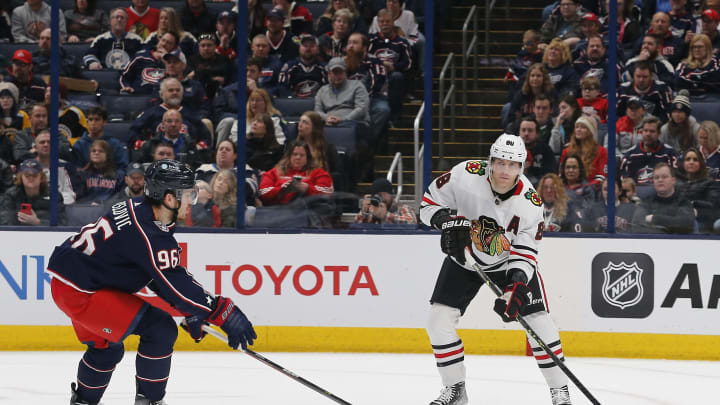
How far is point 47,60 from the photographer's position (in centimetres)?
660

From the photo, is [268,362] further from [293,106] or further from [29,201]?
[29,201]

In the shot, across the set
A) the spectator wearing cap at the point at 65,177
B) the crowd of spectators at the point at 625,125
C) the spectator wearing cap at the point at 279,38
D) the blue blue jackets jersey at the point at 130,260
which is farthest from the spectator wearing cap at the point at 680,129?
the spectator wearing cap at the point at 65,177

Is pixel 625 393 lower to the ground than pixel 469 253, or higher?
lower

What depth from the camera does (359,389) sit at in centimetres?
514

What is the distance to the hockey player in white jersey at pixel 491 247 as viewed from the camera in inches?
169

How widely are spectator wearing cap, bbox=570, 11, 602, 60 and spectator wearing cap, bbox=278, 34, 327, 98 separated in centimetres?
155

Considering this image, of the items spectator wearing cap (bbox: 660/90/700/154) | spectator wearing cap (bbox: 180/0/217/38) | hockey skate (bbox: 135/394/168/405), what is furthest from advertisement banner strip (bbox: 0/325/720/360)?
spectator wearing cap (bbox: 180/0/217/38)

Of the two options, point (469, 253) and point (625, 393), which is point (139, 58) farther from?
point (625, 393)

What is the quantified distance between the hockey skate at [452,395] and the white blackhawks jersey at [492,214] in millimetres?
552

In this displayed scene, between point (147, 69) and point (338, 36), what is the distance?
1.25 metres

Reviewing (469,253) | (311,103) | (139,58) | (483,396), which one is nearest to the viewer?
(469,253)

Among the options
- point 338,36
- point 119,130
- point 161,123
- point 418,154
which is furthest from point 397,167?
point 119,130

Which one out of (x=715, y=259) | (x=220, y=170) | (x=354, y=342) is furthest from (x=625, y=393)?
(x=220, y=170)

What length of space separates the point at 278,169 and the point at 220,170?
1.20ft
